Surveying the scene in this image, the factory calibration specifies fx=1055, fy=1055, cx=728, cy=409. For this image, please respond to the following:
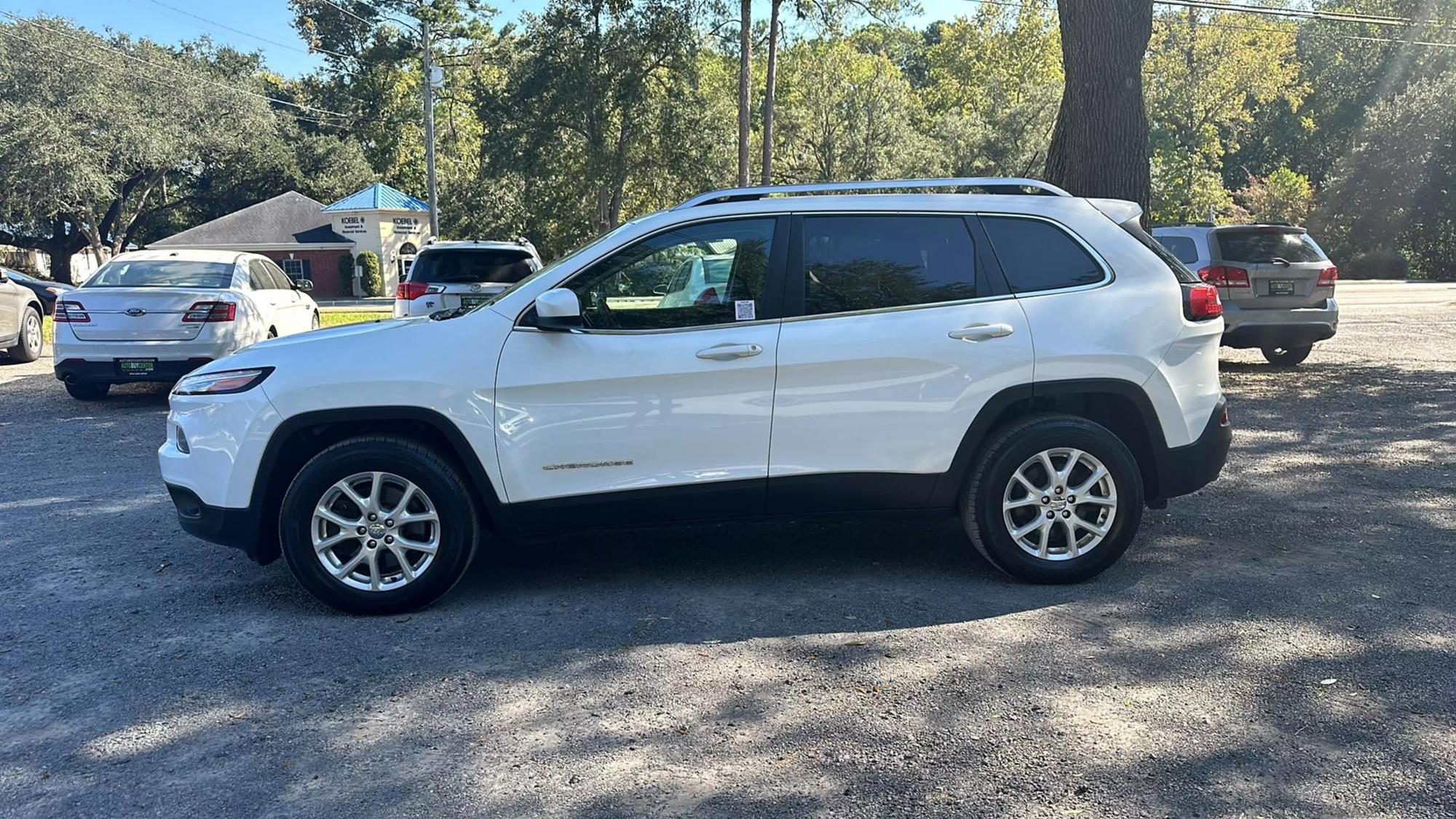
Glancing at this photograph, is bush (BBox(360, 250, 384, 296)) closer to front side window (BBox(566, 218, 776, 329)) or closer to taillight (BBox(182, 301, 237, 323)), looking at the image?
taillight (BBox(182, 301, 237, 323))

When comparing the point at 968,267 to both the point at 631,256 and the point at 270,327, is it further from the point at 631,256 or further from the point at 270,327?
the point at 270,327

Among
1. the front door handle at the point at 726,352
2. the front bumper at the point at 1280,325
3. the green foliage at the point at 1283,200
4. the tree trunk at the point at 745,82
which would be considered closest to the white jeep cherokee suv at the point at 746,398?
the front door handle at the point at 726,352

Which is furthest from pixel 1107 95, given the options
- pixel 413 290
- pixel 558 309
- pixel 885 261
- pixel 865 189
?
pixel 413 290

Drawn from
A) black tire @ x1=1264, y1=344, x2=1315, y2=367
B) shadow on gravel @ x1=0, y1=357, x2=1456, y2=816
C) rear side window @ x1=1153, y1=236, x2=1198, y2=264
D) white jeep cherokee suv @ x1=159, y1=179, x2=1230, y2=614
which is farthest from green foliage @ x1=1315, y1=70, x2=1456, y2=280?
white jeep cherokee suv @ x1=159, y1=179, x2=1230, y2=614

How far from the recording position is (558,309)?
15.1ft

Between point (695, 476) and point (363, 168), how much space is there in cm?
6023

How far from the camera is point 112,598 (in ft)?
16.4

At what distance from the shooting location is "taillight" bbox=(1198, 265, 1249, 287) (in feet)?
38.3

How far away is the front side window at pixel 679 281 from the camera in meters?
4.83

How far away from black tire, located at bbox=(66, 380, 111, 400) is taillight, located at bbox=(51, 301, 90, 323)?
82cm

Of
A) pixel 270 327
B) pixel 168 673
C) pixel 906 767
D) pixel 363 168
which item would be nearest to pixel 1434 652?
pixel 906 767

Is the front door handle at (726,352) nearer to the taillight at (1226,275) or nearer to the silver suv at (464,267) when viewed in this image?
the silver suv at (464,267)

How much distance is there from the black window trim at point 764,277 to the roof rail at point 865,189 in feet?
0.55

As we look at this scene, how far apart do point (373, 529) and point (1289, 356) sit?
12.0m
